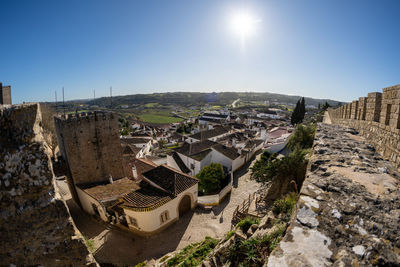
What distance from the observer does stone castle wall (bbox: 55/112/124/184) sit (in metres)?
12.1

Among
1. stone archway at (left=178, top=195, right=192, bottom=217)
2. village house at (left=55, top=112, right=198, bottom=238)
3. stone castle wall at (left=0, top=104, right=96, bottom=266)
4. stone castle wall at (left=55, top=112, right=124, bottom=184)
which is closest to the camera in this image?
stone castle wall at (left=0, top=104, right=96, bottom=266)

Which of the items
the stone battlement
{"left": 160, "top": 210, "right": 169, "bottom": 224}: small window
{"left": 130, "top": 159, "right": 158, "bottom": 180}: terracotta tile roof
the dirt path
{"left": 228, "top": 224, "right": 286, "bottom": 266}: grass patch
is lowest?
the dirt path

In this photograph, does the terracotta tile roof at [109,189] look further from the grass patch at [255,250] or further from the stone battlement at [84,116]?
the grass patch at [255,250]

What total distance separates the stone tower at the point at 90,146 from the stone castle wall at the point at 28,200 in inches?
385

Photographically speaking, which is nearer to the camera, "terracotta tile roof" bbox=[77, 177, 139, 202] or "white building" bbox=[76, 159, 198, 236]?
"white building" bbox=[76, 159, 198, 236]

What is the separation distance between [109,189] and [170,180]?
4274 millimetres

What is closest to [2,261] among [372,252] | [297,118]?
[372,252]

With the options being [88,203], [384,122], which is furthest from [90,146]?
[384,122]

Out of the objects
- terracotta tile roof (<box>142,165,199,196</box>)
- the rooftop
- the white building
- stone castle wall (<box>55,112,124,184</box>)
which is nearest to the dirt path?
the white building

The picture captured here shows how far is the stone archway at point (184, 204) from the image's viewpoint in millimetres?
12746

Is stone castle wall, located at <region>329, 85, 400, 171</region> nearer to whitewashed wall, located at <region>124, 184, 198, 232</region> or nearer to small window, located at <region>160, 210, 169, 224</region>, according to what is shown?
whitewashed wall, located at <region>124, 184, 198, 232</region>

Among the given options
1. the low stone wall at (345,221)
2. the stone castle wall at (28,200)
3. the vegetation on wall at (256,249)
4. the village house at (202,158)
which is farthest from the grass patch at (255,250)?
the village house at (202,158)

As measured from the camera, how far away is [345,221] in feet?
6.73

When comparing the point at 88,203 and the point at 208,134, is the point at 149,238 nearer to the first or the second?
the point at 88,203
